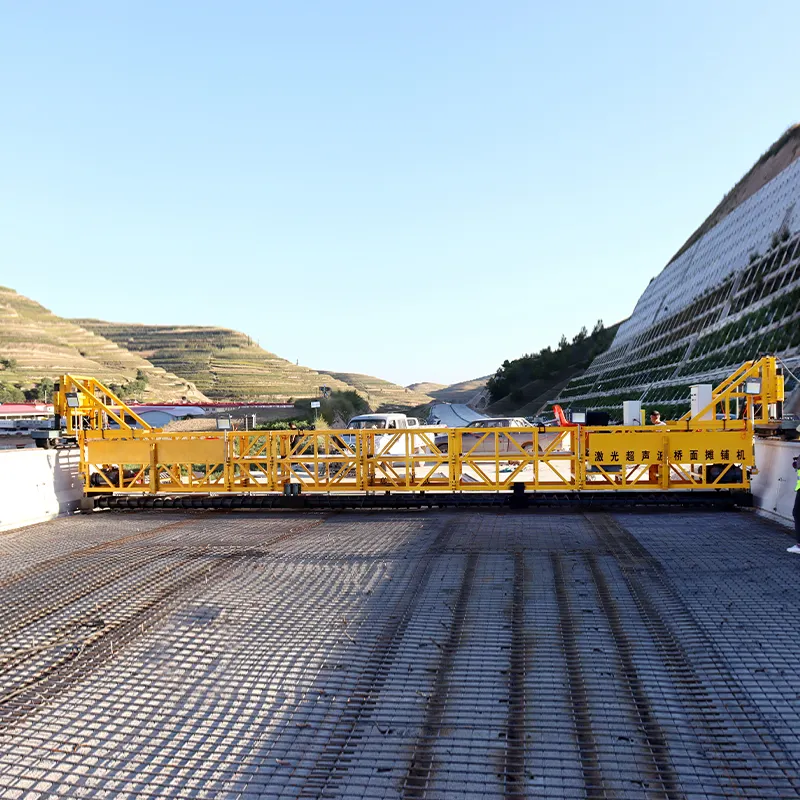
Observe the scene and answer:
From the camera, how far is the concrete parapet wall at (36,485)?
452 inches

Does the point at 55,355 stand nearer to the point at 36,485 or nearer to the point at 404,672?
the point at 36,485

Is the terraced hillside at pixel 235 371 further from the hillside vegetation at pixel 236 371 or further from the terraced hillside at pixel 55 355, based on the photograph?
the terraced hillside at pixel 55 355

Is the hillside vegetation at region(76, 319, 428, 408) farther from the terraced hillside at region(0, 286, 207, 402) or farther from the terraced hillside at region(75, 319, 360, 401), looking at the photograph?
the terraced hillside at region(0, 286, 207, 402)

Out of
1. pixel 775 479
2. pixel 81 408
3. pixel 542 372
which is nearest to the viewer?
pixel 775 479

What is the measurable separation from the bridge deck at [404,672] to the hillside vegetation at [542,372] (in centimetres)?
7305

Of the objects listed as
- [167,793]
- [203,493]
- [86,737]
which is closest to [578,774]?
[167,793]

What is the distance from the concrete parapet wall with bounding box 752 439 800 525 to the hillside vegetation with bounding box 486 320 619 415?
6762 cm

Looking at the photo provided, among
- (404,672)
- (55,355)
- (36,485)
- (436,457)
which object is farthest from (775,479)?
(55,355)

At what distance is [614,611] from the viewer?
6.09 metres

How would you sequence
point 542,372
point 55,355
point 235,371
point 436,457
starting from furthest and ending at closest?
point 235,371 → point 55,355 → point 542,372 → point 436,457

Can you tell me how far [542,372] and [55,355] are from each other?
101 m

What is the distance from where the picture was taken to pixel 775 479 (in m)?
11.4

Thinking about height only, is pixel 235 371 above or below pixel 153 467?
above

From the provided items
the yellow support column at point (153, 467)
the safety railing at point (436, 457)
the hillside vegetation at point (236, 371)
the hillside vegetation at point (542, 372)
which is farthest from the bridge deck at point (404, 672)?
the hillside vegetation at point (236, 371)
